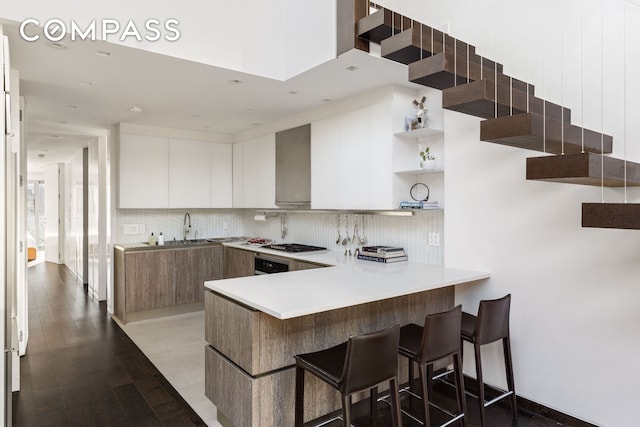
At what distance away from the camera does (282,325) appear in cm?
216

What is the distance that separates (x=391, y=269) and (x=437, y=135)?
1212 mm

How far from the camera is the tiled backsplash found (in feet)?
11.0

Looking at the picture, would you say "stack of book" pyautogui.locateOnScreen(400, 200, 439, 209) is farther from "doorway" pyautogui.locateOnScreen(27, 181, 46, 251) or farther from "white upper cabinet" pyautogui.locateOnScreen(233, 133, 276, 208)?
"doorway" pyautogui.locateOnScreen(27, 181, 46, 251)

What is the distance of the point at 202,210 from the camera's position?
5.63 metres

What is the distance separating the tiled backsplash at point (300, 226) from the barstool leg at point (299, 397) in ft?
5.42

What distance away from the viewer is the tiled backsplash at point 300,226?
3.37m

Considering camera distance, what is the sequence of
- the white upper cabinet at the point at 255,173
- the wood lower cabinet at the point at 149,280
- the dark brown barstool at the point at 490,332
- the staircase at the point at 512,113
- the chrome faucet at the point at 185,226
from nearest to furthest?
the staircase at the point at 512,113 → the dark brown barstool at the point at 490,332 → the wood lower cabinet at the point at 149,280 → the white upper cabinet at the point at 255,173 → the chrome faucet at the point at 185,226

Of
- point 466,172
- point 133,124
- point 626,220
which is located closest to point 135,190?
point 133,124

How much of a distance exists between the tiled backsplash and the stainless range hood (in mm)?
384

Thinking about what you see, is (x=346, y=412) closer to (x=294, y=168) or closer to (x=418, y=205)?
(x=418, y=205)

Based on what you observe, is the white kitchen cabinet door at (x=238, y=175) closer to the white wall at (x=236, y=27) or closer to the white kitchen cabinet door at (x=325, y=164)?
the white kitchen cabinet door at (x=325, y=164)

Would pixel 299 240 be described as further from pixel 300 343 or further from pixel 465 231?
pixel 300 343

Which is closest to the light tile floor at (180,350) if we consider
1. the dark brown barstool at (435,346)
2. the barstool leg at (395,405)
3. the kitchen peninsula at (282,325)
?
the kitchen peninsula at (282,325)

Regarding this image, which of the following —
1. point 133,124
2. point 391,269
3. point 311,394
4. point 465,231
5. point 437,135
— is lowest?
point 311,394
